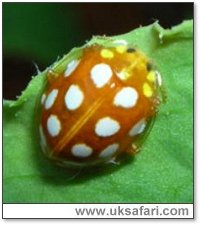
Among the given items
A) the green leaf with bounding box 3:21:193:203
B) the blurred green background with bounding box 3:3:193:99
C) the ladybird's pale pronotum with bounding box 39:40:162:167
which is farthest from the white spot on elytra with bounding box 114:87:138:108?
the blurred green background with bounding box 3:3:193:99

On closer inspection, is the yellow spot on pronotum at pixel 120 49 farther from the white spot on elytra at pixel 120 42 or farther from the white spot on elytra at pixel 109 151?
the white spot on elytra at pixel 109 151

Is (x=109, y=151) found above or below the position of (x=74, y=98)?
below

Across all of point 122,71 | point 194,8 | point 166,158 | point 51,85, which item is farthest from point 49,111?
point 194,8

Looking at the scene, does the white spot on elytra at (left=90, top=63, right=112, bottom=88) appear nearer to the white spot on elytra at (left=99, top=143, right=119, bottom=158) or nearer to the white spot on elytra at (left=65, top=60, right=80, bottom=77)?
the white spot on elytra at (left=65, top=60, right=80, bottom=77)

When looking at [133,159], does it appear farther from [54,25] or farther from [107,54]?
[54,25]

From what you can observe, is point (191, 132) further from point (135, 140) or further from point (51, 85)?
point (51, 85)

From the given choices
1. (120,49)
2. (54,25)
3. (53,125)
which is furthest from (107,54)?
(54,25)
